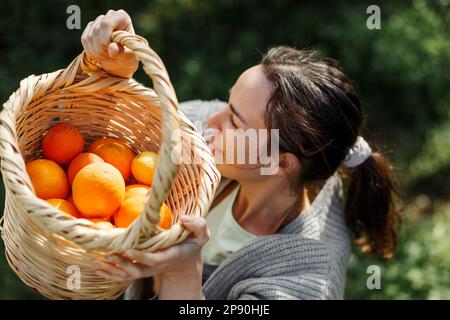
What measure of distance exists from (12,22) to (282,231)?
67.4 inches

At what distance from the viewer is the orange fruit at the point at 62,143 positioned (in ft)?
4.09

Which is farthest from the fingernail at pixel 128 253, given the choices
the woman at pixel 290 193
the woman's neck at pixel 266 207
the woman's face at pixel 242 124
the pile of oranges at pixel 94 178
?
the woman's neck at pixel 266 207

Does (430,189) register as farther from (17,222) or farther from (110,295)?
(17,222)

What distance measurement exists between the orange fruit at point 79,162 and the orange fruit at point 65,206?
0.27 feet

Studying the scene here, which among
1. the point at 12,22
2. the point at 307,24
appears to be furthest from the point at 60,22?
the point at 307,24

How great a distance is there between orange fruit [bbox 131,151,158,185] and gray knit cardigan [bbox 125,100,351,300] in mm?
396

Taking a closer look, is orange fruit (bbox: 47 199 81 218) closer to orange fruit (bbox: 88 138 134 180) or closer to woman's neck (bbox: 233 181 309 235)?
orange fruit (bbox: 88 138 134 180)

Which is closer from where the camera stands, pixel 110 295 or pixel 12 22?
pixel 110 295

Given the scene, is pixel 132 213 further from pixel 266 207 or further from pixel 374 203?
pixel 374 203

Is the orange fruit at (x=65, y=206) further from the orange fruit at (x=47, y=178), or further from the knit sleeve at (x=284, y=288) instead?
the knit sleeve at (x=284, y=288)

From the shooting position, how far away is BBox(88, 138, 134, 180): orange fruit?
1278 millimetres

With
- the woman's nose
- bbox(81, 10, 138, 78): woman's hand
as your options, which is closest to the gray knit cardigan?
the woman's nose

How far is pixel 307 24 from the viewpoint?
2.67 metres

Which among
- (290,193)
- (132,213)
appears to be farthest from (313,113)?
(132,213)
